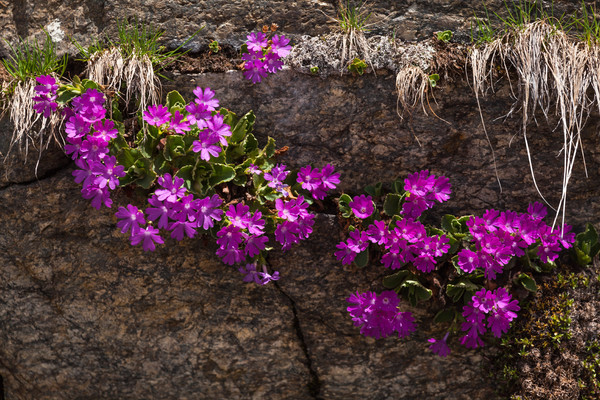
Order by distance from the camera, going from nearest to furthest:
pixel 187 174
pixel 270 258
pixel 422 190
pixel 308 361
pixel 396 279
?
pixel 187 174
pixel 422 190
pixel 396 279
pixel 270 258
pixel 308 361

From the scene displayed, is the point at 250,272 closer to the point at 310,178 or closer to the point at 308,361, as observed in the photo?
the point at 310,178

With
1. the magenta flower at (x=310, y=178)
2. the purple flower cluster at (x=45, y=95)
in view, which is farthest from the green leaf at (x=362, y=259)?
the purple flower cluster at (x=45, y=95)

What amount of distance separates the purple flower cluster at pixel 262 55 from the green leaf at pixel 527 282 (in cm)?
179

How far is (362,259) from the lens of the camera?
3.09 m

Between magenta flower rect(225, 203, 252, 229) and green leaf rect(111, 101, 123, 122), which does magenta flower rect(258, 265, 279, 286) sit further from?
green leaf rect(111, 101, 123, 122)

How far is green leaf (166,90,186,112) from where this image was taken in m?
3.02

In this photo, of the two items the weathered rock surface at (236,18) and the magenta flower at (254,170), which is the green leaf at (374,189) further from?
the weathered rock surface at (236,18)

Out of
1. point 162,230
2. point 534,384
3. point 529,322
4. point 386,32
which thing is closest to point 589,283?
point 529,322

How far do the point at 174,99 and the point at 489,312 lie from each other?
2.10 meters

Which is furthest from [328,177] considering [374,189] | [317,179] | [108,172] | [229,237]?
[108,172]

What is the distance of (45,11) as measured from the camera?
3.29m

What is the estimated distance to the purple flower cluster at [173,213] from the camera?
2789 millimetres

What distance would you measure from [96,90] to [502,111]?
222 centimetres

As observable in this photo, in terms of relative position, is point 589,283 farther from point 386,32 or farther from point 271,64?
point 271,64
